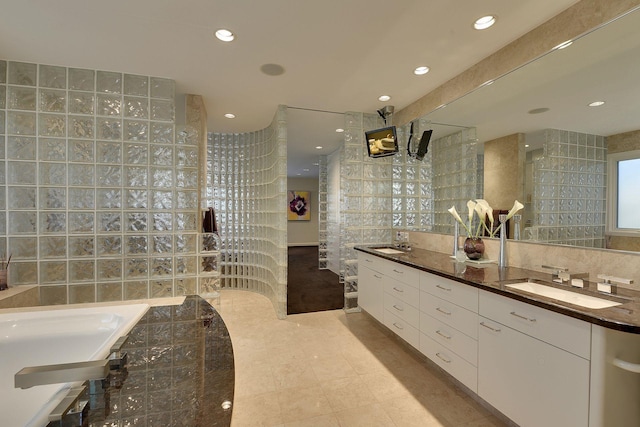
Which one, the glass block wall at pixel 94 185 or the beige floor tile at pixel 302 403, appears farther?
the glass block wall at pixel 94 185

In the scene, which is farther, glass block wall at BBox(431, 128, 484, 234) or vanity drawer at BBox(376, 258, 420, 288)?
glass block wall at BBox(431, 128, 484, 234)

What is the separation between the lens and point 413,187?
134 inches

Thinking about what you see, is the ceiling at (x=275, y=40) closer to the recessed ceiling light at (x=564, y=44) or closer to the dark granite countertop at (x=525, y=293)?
the recessed ceiling light at (x=564, y=44)

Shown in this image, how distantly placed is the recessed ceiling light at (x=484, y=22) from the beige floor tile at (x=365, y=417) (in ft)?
8.59

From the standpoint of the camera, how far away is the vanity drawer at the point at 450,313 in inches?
64.6

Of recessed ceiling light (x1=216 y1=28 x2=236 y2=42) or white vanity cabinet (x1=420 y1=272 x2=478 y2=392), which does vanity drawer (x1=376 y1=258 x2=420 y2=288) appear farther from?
recessed ceiling light (x1=216 y1=28 x2=236 y2=42)

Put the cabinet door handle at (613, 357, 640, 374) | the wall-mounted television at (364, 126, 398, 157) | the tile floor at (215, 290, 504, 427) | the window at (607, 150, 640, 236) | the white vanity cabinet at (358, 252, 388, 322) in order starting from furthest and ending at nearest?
the wall-mounted television at (364, 126, 398, 157), the white vanity cabinet at (358, 252, 388, 322), the tile floor at (215, 290, 504, 427), the window at (607, 150, 640, 236), the cabinet door handle at (613, 357, 640, 374)

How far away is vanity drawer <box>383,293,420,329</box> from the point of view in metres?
2.16

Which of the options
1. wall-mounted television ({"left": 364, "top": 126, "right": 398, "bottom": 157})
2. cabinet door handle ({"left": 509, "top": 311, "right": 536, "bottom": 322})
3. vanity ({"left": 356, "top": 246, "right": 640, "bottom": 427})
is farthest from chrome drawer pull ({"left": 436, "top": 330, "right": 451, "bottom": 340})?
wall-mounted television ({"left": 364, "top": 126, "right": 398, "bottom": 157})

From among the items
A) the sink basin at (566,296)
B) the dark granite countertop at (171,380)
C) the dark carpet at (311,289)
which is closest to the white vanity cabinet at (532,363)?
the sink basin at (566,296)

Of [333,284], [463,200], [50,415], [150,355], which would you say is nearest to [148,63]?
[150,355]

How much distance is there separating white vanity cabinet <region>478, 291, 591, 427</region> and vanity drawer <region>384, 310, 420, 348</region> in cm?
60

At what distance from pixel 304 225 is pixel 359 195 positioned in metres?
6.20

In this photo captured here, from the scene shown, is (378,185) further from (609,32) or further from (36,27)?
(36,27)
